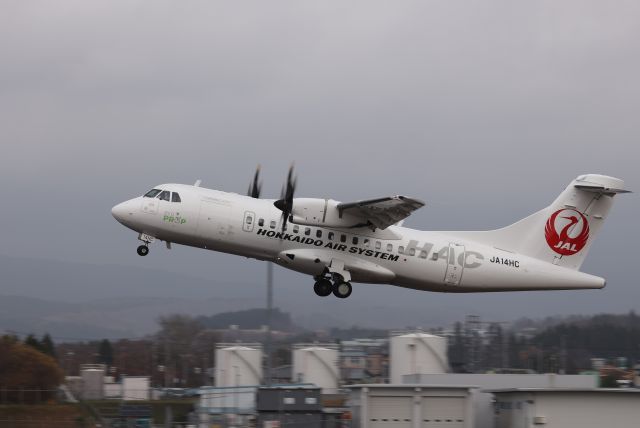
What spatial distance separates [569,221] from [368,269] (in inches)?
268

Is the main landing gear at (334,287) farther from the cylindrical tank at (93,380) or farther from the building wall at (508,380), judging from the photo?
the cylindrical tank at (93,380)

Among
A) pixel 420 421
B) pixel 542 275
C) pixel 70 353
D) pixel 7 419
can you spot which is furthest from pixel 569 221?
pixel 70 353

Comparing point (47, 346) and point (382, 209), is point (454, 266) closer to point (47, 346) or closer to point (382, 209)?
point (382, 209)

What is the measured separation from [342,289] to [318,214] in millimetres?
2543

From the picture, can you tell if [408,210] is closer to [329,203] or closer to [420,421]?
[329,203]

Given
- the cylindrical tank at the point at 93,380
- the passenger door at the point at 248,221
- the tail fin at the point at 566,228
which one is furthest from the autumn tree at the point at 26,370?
the tail fin at the point at 566,228

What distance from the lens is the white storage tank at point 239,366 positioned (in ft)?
119

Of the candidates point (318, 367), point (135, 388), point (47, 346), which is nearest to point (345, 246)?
point (318, 367)

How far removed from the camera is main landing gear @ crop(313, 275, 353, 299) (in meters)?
27.4

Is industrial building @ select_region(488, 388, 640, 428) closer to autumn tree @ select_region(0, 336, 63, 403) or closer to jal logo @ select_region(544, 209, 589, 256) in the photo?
jal logo @ select_region(544, 209, 589, 256)

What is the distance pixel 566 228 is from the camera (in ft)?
95.8

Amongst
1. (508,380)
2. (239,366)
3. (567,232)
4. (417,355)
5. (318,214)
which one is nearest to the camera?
(318,214)

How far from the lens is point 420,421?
26953 mm

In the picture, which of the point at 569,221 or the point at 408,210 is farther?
the point at 569,221
